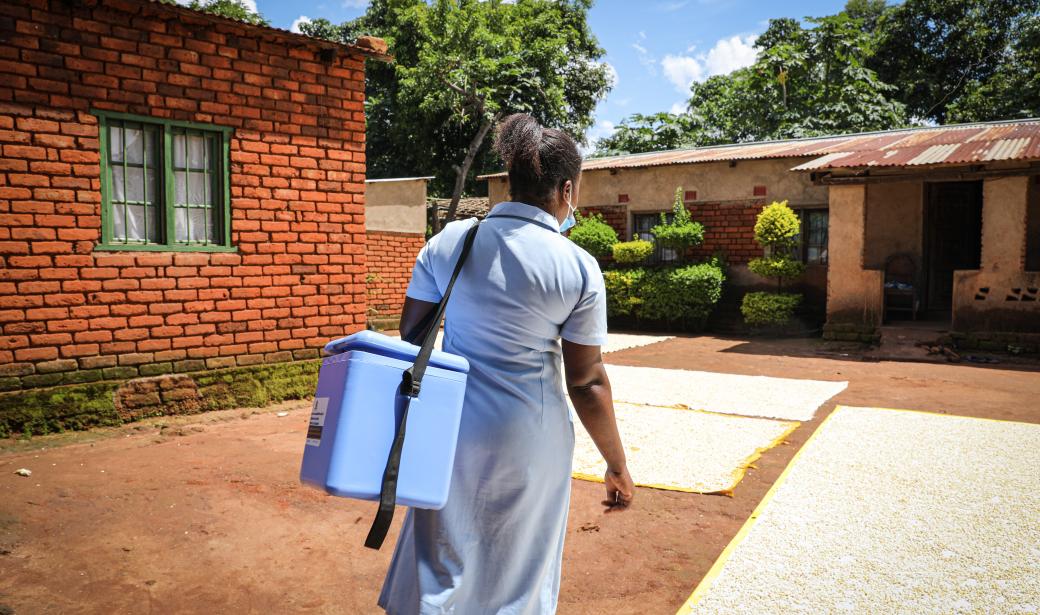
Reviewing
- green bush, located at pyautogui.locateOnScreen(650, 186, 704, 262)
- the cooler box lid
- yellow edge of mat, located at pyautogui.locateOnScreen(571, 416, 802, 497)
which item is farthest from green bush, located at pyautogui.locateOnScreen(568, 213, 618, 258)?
the cooler box lid

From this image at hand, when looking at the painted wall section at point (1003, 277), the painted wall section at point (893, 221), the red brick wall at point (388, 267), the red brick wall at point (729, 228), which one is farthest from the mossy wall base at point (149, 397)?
the painted wall section at point (893, 221)

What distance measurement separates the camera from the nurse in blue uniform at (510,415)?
6.00 feet

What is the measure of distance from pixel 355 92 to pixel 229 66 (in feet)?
3.95

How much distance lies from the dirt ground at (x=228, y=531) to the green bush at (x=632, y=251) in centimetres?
909

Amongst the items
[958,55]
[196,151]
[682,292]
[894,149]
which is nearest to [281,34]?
[196,151]

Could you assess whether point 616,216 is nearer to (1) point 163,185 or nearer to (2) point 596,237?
(2) point 596,237

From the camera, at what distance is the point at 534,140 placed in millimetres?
1962

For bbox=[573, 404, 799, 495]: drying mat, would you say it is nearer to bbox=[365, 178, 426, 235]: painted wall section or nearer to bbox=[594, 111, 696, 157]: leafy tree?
bbox=[365, 178, 426, 235]: painted wall section

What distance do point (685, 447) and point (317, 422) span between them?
4.21 metres

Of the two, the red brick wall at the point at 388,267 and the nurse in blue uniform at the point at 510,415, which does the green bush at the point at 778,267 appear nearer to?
the red brick wall at the point at 388,267

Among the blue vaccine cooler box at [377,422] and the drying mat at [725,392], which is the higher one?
the blue vaccine cooler box at [377,422]

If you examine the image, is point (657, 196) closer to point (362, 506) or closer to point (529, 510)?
point (362, 506)

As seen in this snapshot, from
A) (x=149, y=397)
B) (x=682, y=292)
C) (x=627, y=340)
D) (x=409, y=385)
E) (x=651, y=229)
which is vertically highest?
(x=651, y=229)

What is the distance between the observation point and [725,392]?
7715 millimetres
